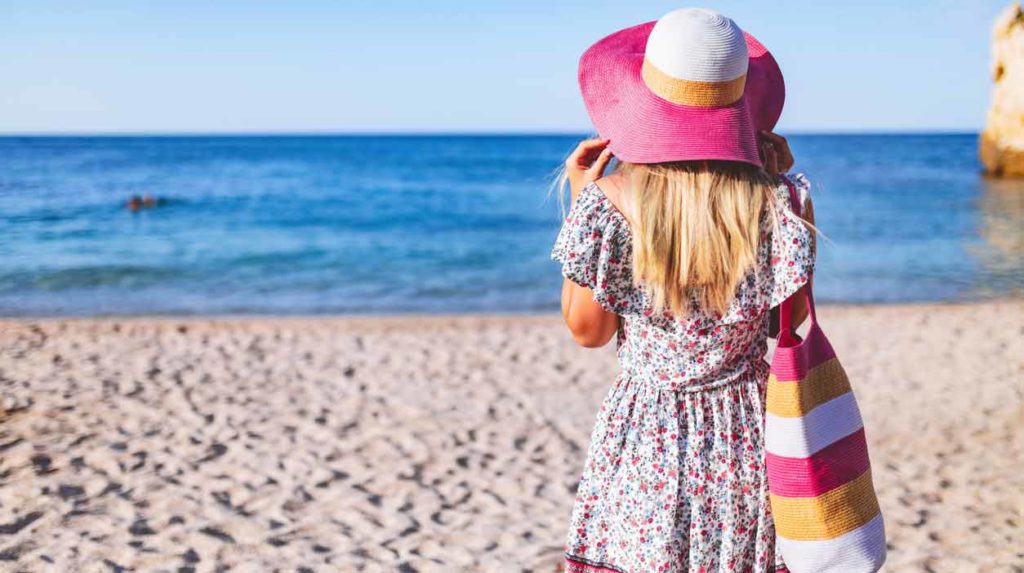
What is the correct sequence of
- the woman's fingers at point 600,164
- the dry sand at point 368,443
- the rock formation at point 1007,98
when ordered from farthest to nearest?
the rock formation at point 1007,98
the dry sand at point 368,443
the woman's fingers at point 600,164

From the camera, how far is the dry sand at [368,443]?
4.07 m

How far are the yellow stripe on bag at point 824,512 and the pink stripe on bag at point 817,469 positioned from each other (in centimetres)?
1

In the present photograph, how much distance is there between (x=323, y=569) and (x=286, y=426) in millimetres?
2076

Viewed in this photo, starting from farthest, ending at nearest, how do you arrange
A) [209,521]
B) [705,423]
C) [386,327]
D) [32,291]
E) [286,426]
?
[32,291] → [386,327] → [286,426] → [209,521] → [705,423]

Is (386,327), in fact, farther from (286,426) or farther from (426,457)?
(426,457)

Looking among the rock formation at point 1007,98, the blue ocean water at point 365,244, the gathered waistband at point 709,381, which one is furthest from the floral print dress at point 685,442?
the rock formation at point 1007,98

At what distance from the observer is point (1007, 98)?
3228cm

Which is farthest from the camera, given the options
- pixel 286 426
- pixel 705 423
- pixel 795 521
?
pixel 286 426

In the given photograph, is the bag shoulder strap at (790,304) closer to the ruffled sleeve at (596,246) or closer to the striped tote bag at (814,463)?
the striped tote bag at (814,463)

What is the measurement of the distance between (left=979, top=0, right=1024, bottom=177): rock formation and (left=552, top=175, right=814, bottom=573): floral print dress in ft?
118

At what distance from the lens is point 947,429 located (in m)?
5.79

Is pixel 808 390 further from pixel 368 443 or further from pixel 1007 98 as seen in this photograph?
pixel 1007 98

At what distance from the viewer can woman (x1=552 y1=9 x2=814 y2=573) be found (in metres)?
1.58

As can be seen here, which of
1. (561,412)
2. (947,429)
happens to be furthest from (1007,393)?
(561,412)
